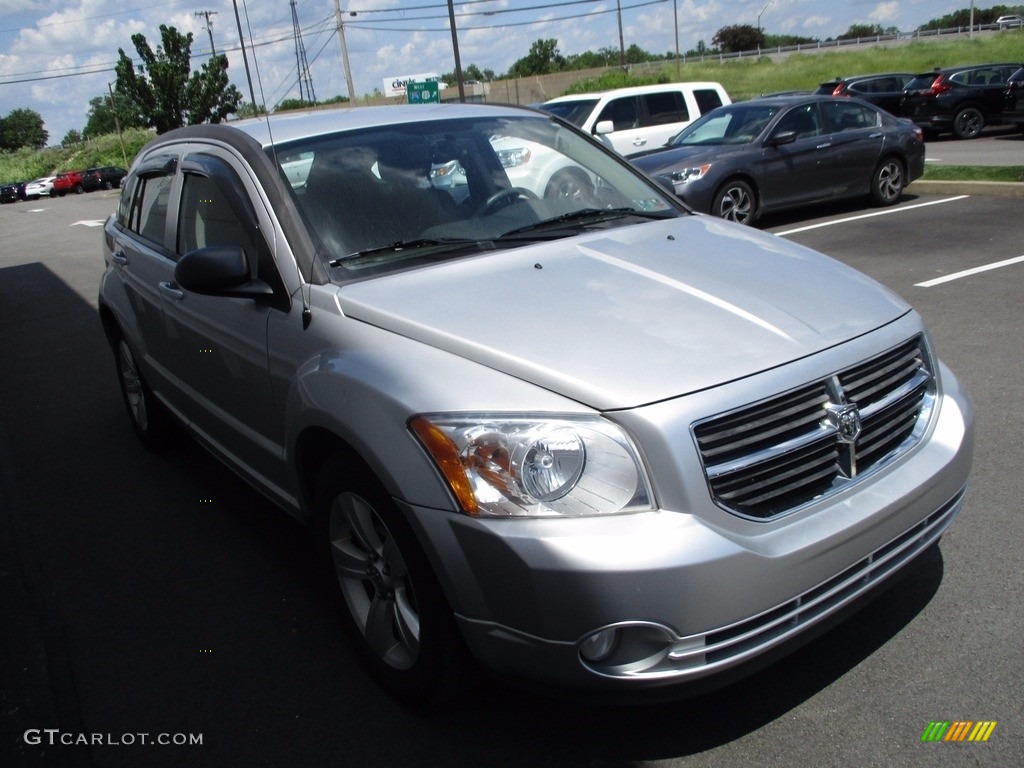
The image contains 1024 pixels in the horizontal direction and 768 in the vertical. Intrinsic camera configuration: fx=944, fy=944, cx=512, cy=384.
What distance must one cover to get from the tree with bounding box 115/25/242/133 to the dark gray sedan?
37.0m

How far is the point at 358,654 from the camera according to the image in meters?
3.12

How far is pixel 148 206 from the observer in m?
4.82

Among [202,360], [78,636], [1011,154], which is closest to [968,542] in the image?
[202,360]

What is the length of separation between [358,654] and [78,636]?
1.24m

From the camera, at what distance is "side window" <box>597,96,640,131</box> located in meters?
15.5

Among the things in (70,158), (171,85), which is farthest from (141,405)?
(70,158)

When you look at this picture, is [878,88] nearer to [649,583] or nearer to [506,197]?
[506,197]

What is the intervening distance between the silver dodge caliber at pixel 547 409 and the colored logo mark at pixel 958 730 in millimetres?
421

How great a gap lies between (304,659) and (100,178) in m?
51.0

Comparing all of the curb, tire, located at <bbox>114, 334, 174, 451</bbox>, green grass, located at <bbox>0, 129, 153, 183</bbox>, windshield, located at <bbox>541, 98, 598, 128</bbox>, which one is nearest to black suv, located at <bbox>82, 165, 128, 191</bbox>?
green grass, located at <bbox>0, 129, 153, 183</bbox>

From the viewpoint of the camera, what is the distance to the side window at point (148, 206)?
4480 millimetres

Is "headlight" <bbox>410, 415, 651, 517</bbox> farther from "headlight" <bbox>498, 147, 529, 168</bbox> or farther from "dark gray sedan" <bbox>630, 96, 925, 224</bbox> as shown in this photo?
"dark gray sedan" <bbox>630, 96, 925, 224</bbox>

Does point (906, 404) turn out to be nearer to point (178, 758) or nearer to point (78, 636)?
point (178, 758)

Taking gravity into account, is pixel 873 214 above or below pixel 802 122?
below
